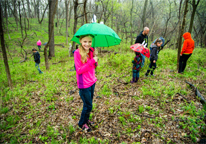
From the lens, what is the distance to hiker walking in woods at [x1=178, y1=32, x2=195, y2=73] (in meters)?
5.09

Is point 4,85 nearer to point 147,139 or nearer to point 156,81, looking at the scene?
point 147,139

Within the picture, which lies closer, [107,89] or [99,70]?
[107,89]

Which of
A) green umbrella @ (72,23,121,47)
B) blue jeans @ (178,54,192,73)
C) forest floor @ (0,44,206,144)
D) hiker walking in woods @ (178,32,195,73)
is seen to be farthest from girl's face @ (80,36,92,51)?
blue jeans @ (178,54,192,73)

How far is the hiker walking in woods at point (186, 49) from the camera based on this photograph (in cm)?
509

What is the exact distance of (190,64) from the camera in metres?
6.48

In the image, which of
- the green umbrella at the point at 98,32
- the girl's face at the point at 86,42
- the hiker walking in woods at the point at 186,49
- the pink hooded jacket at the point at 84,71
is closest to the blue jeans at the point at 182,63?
the hiker walking in woods at the point at 186,49

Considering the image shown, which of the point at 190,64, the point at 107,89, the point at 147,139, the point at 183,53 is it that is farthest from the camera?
the point at 190,64

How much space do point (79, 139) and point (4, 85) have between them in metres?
6.01

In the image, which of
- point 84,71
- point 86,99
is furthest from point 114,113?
point 84,71

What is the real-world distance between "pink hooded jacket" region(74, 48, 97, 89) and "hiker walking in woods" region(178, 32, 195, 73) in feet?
17.1

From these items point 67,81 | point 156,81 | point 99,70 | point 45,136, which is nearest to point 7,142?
point 45,136

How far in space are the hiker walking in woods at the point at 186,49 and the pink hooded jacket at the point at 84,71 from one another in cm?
522

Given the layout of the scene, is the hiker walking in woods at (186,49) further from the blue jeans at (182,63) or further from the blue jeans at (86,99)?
the blue jeans at (86,99)

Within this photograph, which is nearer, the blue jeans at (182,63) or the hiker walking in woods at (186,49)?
the hiker walking in woods at (186,49)
